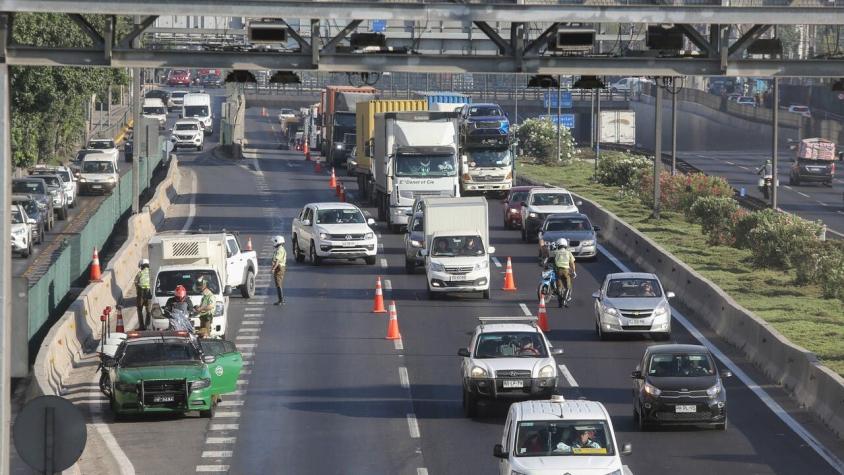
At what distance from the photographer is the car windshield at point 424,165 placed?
5750 centimetres

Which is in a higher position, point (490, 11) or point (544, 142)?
point (490, 11)

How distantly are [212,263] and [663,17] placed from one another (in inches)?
823

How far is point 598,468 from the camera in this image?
21234 millimetres

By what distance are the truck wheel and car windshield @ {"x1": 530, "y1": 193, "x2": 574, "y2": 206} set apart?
48.5 feet

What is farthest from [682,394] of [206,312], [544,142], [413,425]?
[544,142]

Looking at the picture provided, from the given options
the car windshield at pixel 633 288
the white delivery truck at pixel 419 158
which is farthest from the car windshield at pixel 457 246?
the white delivery truck at pixel 419 158

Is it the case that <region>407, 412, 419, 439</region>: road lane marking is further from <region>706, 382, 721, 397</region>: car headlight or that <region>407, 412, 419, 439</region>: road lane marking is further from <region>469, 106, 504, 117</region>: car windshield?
Answer: <region>469, 106, 504, 117</region>: car windshield

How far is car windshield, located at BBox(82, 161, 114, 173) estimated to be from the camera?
7612 centimetres

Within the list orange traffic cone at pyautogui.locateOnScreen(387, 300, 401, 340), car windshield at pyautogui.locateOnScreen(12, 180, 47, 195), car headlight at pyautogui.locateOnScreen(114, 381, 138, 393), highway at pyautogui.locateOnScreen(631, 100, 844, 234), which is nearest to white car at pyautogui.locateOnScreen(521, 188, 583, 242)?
highway at pyautogui.locateOnScreen(631, 100, 844, 234)

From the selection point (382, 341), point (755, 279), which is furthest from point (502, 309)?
point (755, 279)

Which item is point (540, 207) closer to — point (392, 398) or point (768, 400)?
point (392, 398)

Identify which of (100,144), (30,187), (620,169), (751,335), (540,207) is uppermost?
(100,144)

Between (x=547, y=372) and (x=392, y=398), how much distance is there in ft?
11.6

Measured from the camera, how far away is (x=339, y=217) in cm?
5041
